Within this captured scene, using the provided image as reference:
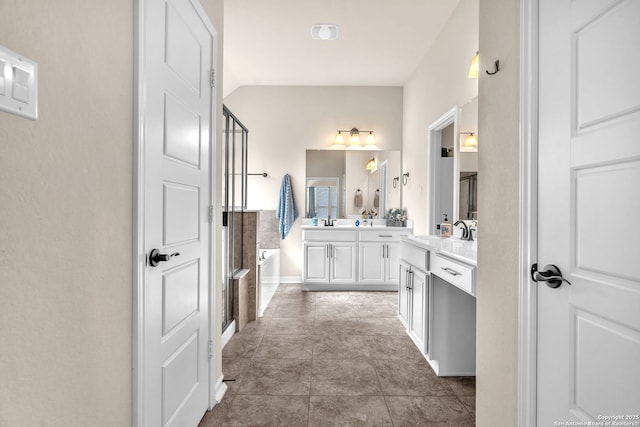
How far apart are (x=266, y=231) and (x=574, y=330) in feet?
13.9

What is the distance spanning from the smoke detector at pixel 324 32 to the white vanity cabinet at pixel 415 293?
2183mm

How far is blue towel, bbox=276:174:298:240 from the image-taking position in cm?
488

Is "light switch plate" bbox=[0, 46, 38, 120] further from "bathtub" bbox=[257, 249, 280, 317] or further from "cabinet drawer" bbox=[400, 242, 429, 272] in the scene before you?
"bathtub" bbox=[257, 249, 280, 317]

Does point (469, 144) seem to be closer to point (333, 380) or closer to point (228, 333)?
point (333, 380)

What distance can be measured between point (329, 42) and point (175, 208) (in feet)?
9.79

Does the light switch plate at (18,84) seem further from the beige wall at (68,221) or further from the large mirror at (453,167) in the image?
the large mirror at (453,167)

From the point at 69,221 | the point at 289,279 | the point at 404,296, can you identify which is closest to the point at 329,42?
the point at 404,296

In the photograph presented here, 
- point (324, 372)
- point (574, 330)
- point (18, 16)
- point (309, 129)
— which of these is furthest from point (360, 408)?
point (309, 129)

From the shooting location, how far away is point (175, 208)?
4.78 feet

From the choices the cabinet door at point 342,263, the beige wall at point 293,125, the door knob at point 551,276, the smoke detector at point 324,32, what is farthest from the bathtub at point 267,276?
the door knob at point 551,276

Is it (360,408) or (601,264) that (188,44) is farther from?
(360,408)

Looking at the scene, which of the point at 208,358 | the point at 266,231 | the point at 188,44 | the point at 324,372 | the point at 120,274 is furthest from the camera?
the point at 266,231

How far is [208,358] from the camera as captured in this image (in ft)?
6.14

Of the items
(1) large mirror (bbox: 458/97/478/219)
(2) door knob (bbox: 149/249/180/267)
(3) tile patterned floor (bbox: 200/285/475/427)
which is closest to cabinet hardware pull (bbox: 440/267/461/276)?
(3) tile patterned floor (bbox: 200/285/475/427)
